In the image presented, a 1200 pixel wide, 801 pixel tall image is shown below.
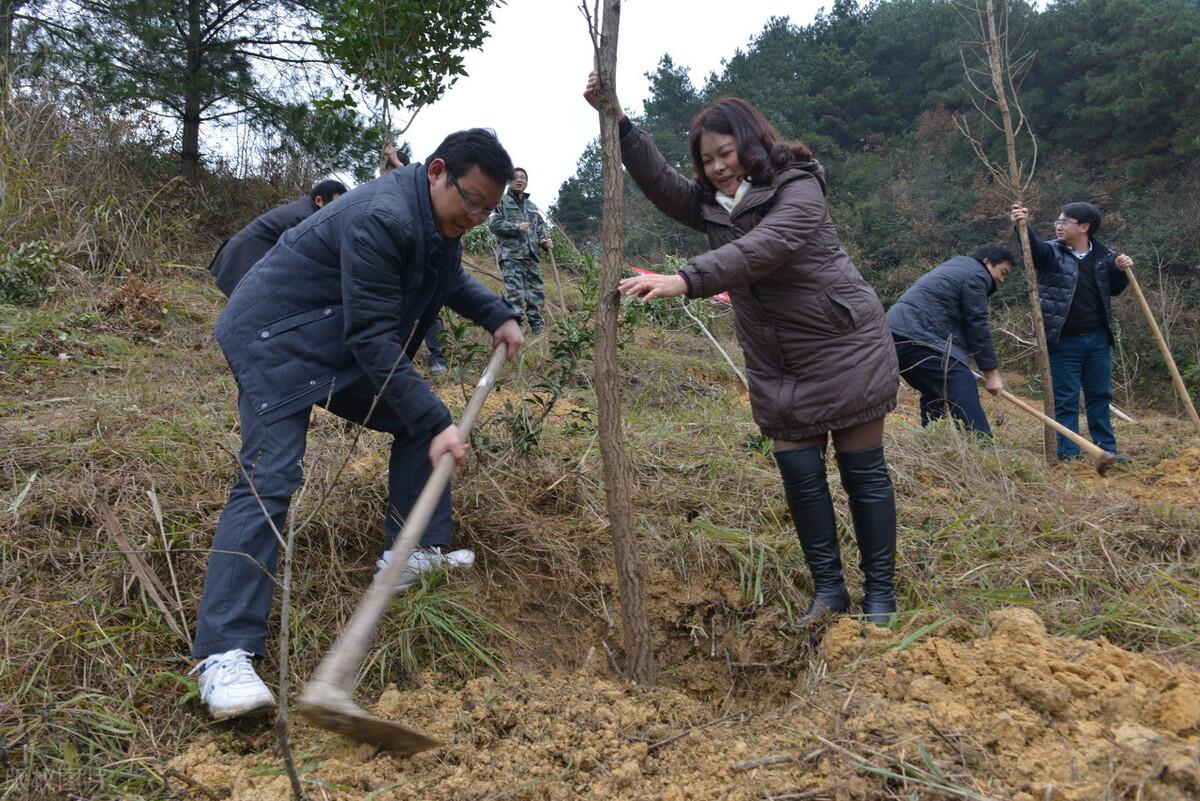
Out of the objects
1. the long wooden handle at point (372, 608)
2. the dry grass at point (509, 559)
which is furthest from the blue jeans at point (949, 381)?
the long wooden handle at point (372, 608)

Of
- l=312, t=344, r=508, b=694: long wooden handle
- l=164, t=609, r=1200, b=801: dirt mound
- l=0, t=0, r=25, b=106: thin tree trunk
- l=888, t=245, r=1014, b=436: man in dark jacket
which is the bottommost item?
l=164, t=609, r=1200, b=801: dirt mound

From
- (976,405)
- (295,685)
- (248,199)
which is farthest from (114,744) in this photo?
(248,199)

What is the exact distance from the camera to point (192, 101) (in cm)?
763

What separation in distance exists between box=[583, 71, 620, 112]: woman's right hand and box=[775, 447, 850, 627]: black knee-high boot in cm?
119

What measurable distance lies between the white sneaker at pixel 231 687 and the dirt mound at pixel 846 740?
0.11 m

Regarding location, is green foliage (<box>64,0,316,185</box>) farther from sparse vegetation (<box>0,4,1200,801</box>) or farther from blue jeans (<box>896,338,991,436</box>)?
blue jeans (<box>896,338,991,436</box>)

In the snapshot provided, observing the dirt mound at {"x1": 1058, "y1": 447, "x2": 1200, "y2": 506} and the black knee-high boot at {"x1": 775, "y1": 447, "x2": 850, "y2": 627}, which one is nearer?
the black knee-high boot at {"x1": 775, "y1": 447, "x2": 850, "y2": 627}

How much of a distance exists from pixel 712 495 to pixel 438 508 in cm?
127

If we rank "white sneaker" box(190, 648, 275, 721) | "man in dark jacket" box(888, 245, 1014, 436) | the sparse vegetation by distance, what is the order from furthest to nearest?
"man in dark jacket" box(888, 245, 1014, 436)
"white sneaker" box(190, 648, 275, 721)
the sparse vegetation

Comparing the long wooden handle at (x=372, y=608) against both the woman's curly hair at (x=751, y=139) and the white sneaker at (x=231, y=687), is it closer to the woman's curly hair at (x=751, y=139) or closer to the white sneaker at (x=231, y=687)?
the white sneaker at (x=231, y=687)

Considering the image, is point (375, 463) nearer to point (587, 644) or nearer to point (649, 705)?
point (587, 644)

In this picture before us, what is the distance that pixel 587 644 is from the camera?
2797mm

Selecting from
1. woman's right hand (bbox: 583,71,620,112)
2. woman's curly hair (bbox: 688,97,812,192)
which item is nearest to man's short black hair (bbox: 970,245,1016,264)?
woman's curly hair (bbox: 688,97,812,192)

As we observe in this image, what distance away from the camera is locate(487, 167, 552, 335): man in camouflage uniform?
23.9 feet
